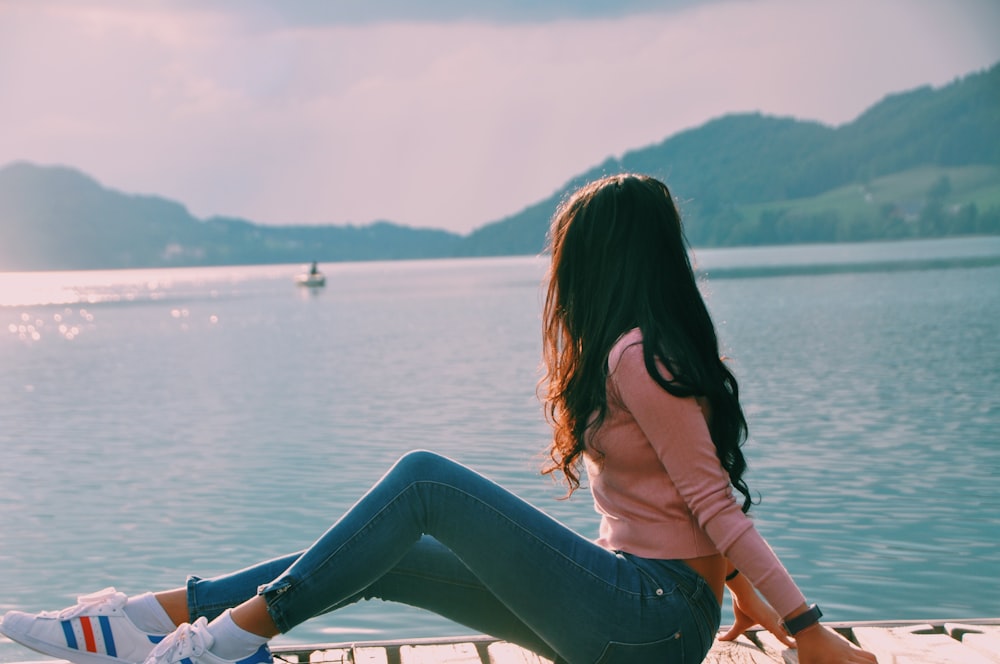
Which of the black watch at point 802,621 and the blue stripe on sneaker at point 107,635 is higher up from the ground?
the black watch at point 802,621

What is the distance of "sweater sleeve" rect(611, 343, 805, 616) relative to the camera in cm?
294

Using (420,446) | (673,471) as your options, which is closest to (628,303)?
(673,471)

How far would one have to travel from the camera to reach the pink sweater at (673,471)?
2.95 m

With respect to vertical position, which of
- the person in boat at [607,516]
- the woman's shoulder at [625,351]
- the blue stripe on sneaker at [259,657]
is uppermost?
the woman's shoulder at [625,351]

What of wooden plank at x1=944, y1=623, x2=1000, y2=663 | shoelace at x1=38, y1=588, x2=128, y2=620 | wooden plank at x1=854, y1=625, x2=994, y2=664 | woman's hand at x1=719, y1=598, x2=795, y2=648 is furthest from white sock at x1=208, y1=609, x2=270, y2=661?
wooden plank at x1=944, y1=623, x2=1000, y2=663

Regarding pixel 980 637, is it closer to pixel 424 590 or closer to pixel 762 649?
pixel 762 649

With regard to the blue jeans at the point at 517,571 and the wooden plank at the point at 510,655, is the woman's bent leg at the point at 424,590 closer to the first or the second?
the blue jeans at the point at 517,571

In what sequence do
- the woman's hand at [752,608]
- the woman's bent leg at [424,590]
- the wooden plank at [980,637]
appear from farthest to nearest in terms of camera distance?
1. the wooden plank at [980,637]
2. the woman's hand at [752,608]
3. the woman's bent leg at [424,590]

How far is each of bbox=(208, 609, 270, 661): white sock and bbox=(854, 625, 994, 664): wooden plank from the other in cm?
215

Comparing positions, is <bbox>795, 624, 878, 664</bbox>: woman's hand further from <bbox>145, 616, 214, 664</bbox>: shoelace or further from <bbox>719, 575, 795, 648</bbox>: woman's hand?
<bbox>145, 616, 214, 664</bbox>: shoelace

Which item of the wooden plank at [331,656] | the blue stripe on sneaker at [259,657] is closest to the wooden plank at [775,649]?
the wooden plank at [331,656]

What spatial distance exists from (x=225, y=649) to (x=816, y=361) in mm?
19806

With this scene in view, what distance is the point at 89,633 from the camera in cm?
327

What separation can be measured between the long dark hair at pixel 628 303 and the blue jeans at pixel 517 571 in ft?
0.86
